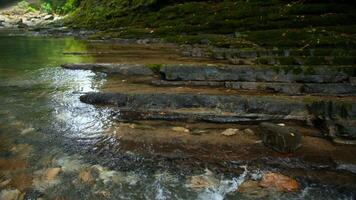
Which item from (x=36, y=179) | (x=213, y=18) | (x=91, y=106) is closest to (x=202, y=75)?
(x=91, y=106)

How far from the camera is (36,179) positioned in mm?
5223

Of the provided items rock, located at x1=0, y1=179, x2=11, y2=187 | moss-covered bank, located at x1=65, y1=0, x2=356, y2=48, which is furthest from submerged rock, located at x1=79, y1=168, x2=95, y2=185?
moss-covered bank, located at x1=65, y1=0, x2=356, y2=48

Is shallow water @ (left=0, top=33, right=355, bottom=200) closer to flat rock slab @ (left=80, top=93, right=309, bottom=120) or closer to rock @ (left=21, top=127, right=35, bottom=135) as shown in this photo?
rock @ (left=21, top=127, right=35, bottom=135)

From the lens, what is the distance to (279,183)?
4.88m

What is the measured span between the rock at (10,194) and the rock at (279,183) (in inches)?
129

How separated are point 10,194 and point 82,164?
112 cm

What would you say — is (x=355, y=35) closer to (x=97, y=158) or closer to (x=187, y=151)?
(x=187, y=151)

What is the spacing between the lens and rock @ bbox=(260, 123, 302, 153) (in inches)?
226

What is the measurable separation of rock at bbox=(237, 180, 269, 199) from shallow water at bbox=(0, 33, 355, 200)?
0.30 ft

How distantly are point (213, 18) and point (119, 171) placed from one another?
1661cm

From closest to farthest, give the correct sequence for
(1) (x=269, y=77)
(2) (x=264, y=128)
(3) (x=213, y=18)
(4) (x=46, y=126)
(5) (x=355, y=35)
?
(2) (x=264, y=128), (4) (x=46, y=126), (1) (x=269, y=77), (5) (x=355, y=35), (3) (x=213, y=18)

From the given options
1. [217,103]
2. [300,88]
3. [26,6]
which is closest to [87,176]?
[217,103]

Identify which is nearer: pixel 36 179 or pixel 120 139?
pixel 36 179

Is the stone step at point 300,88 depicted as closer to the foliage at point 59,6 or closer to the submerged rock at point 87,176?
the submerged rock at point 87,176
